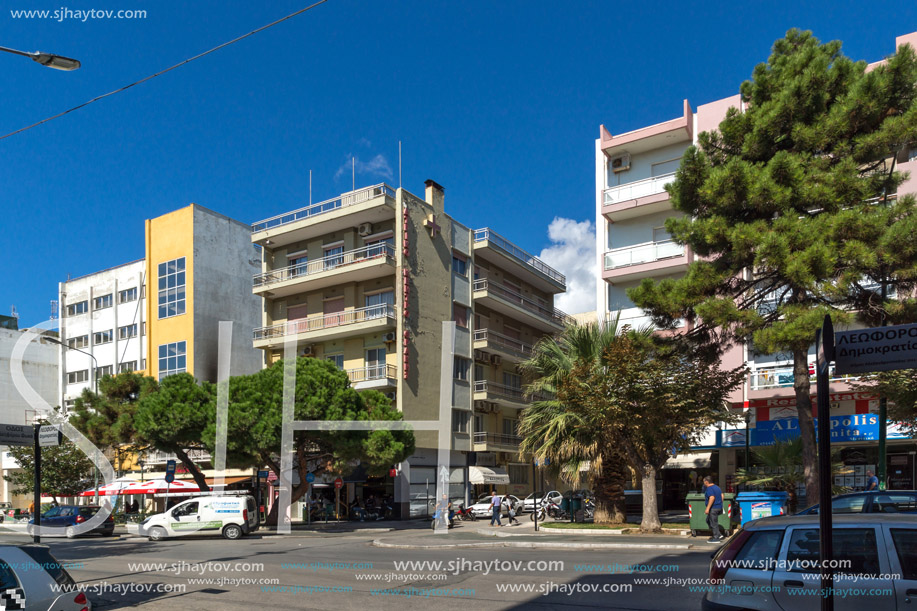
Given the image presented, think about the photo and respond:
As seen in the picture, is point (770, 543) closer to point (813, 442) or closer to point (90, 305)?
point (813, 442)

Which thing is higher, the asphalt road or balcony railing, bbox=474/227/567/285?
balcony railing, bbox=474/227/567/285

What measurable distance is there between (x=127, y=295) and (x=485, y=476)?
92.6 ft

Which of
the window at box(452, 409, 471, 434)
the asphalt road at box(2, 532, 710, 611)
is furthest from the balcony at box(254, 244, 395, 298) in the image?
the asphalt road at box(2, 532, 710, 611)

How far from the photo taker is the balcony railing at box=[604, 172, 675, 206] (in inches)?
1316

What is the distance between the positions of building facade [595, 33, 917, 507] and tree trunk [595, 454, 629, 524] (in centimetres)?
540

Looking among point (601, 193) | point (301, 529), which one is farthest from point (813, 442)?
point (301, 529)

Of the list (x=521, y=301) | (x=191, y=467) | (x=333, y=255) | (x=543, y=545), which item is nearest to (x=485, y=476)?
(x=521, y=301)

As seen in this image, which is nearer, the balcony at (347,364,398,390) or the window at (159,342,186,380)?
the balcony at (347,364,398,390)

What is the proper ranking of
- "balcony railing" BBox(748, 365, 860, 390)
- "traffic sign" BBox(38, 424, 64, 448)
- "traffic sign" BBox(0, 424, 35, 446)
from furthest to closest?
"balcony railing" BBox(748, 365, 860, 390), "traffic sign" BBox(38, 424, 64, 448), "traffic sign" BBox(0, 424, 35, 446)

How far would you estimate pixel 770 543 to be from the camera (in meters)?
6.70

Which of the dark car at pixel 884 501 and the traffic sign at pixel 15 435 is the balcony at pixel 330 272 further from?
the dark car at pixel 884 501

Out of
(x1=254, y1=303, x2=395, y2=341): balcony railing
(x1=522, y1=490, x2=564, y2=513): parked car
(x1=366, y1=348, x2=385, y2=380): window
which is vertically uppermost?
(x1=254, y1=303, x2=395, y2=341): balcony railing

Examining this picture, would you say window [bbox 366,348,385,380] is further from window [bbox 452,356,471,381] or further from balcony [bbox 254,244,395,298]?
window [bbox 452,356,471,381]

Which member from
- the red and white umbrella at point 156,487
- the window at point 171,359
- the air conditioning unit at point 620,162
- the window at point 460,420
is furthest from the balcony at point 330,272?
the red and white umbrella at point 156,487
